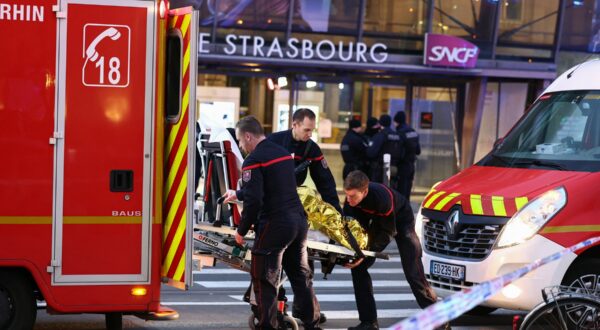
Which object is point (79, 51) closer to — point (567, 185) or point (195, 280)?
point (567, 185)

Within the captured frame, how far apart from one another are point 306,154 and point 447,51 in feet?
42.9

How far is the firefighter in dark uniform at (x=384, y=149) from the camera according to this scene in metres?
18.4

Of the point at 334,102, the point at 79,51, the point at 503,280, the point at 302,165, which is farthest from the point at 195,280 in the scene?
the point at 334,102

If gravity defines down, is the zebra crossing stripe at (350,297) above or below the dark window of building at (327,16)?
below

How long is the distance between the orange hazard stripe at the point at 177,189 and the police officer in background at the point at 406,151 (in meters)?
11.2

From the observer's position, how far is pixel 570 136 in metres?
9.73

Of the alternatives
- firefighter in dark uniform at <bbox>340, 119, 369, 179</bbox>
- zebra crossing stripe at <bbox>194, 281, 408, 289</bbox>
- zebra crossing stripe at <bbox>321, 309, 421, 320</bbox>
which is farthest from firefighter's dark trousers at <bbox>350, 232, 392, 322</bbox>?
firefighter in dark uniform at <bbox>340, 119, 369, 179</bbox>

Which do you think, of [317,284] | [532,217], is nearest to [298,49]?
[317,284]

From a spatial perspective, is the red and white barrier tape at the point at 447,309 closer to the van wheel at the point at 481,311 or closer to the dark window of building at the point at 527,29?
the van wheel at the point at 481,311

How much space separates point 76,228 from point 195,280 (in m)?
4.80

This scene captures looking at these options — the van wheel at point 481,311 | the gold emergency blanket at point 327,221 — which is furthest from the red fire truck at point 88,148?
the van wheel at point 481,311

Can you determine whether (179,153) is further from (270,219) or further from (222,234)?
(222,234)

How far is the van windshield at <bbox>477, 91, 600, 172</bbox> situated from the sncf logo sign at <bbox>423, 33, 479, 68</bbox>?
38.5ft

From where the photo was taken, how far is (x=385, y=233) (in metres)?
8.95
